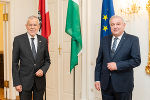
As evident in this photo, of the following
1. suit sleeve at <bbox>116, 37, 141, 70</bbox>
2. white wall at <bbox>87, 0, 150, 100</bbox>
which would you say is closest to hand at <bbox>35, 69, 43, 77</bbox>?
suit sleeve at <bbox>116, 37, 141, 70</bbox>

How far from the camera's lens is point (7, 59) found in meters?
4.93

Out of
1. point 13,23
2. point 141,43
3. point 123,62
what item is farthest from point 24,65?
point 13,23

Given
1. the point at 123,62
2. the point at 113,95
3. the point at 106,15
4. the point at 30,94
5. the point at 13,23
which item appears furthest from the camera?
the point at 13,23

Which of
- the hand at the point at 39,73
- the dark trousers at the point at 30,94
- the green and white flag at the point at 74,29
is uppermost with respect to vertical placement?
the green and white flag at the point at 74,29

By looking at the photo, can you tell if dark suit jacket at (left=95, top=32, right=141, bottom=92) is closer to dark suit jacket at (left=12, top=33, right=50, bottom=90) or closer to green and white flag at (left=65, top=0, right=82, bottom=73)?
dark suit jacket at (left=12, top=33, right=50, bottom=90)

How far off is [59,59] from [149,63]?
6.95 feet

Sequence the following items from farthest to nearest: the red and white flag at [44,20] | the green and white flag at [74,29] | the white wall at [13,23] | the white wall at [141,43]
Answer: the white wall at [13,23], the red and white flag at [44,20], the green and white flag at [74,29], the white wall at [141,43]

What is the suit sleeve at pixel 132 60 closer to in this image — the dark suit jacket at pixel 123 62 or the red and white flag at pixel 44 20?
the dark suit jacket at pixel 123 62

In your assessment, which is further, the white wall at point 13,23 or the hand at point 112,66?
the white wall at point 13,23

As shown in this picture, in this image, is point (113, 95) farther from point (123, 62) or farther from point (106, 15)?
point (106, 15)

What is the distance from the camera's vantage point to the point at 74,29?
338 cm

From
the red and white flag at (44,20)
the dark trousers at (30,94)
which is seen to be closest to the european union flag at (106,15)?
the red and white flag at (44,20)

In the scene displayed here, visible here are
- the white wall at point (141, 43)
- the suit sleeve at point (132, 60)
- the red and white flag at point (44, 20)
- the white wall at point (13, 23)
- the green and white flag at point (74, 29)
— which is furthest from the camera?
the white wall at point (13, 23)

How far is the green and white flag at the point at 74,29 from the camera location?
11.1 feet
